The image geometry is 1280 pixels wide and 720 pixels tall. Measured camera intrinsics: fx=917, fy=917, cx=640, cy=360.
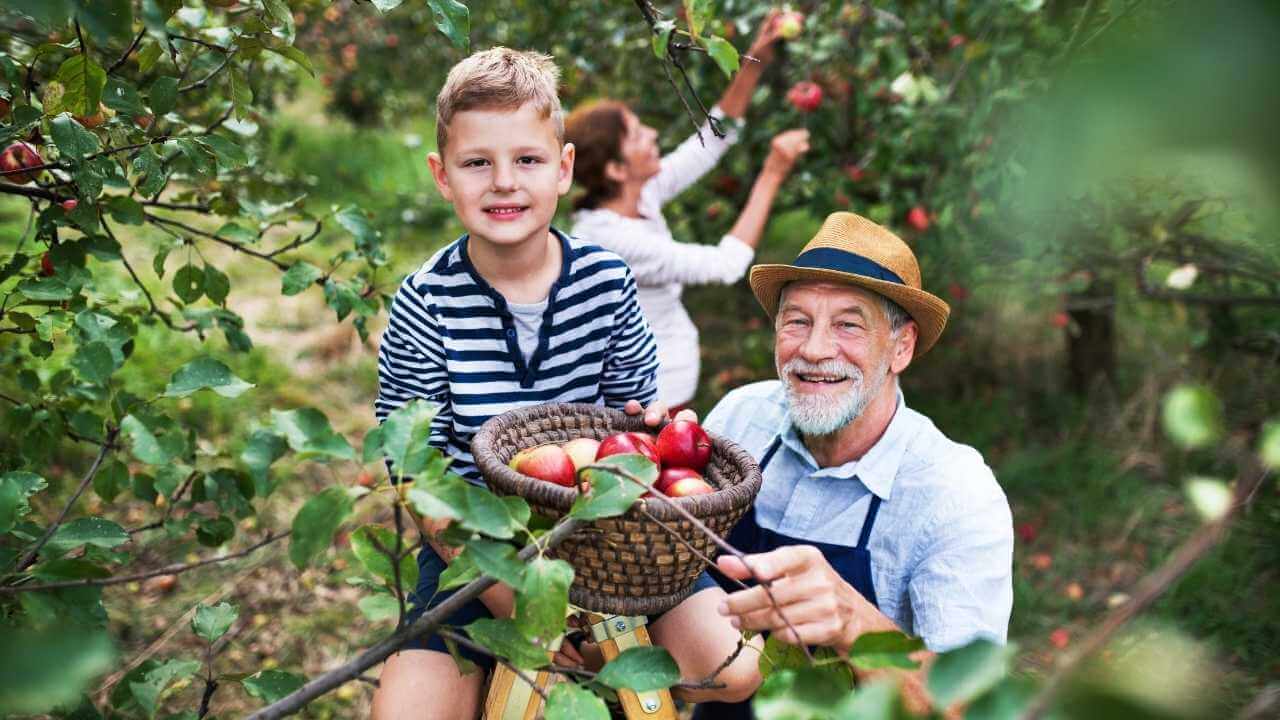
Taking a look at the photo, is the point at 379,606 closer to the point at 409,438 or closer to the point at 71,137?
the point at 409,438

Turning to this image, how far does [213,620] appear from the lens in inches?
48.9

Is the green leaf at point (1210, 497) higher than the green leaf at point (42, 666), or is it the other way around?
the green leaf at point (1210, 497)

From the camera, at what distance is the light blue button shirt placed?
1.62 metres

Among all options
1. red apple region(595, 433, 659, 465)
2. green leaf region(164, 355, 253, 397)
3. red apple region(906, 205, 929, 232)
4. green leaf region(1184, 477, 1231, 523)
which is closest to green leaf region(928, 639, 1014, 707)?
green leaf region(1184, 477, 1231, 523)

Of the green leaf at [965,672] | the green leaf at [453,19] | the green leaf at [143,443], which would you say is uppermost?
the green leaf at [453,19]

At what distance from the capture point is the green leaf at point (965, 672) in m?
0.55

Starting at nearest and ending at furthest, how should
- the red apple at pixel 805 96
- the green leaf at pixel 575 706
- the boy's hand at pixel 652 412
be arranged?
the green leaf at pixel 575 706 < the boy's hand at pixel 652 412 < the red apple at pixel 805 96

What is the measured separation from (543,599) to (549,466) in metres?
0.49

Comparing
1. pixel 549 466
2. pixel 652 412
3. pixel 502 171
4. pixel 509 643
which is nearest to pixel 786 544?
pixel 652 412

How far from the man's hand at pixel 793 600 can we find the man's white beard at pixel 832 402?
0.60 meters

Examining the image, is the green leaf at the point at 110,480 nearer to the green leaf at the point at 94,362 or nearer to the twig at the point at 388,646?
the green leaf at the point at 94,362

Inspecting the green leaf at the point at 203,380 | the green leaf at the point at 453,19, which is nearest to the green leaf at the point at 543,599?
the green leaf at the point at 203,380

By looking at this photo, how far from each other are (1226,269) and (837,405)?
6.85 feet

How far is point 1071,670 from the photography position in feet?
1.42
